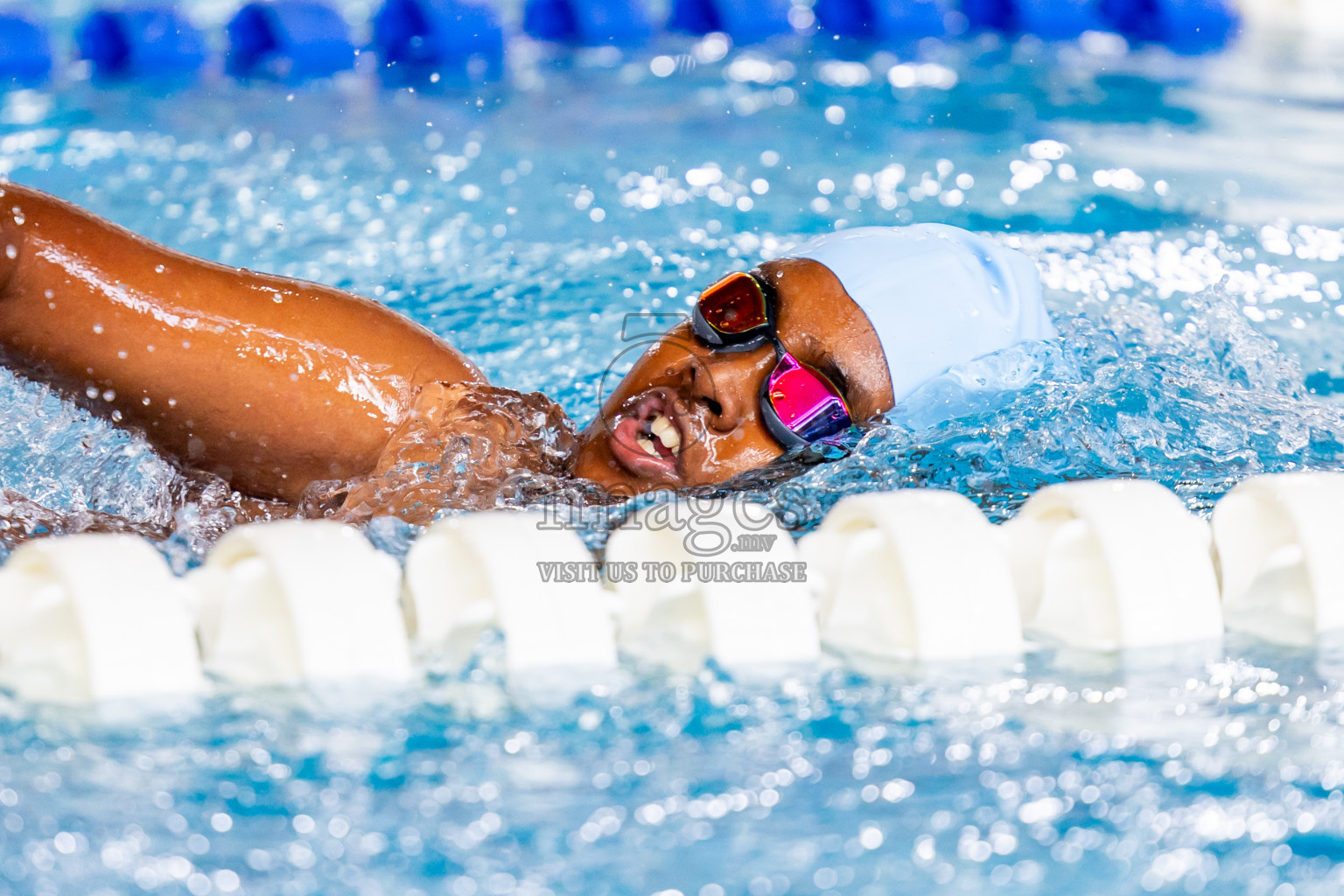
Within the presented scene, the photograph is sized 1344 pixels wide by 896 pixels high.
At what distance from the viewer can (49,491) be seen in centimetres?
188

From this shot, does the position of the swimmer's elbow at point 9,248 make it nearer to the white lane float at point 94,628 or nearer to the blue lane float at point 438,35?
the white lane float at point 94,628

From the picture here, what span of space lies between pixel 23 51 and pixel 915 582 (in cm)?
525

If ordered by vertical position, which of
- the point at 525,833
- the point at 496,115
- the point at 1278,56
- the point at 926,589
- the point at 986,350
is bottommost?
the point at 525,833

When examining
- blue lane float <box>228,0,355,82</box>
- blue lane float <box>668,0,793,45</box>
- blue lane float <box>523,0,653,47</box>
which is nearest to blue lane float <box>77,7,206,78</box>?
blue lane float <box>228,0,355,82</box>

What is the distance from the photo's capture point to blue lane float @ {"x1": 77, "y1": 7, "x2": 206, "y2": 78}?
5.38 meters

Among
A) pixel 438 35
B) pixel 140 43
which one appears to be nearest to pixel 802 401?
pixel 438 35

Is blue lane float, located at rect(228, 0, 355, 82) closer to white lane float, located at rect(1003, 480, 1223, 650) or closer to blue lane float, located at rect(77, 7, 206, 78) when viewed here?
blue lane float, located at rect(77, 7, 206, 78)

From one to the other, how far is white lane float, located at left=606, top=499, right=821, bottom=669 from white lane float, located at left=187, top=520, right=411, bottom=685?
238 millimetres

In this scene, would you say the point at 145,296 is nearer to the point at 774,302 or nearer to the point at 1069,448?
the point at 774,302

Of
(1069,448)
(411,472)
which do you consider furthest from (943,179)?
(411,472)

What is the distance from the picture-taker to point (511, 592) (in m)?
1.16

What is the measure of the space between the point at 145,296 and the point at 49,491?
499 mm

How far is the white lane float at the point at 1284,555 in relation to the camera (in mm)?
1329

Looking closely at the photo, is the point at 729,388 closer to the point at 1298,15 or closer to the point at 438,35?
the point at 438,35
